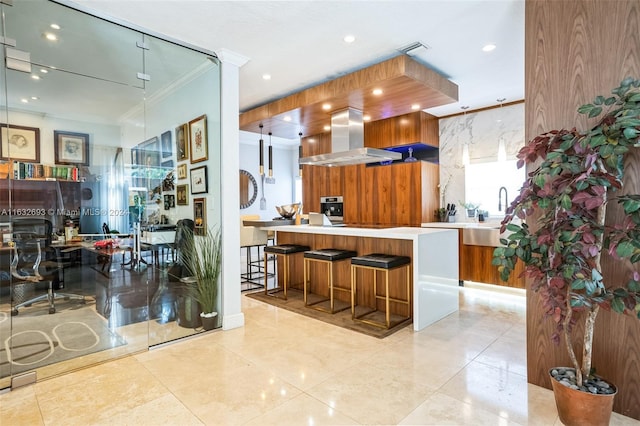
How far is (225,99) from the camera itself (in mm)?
3438

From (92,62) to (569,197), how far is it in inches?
146

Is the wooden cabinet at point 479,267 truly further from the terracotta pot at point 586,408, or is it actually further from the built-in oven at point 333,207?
the terracotta pot at point 586,408

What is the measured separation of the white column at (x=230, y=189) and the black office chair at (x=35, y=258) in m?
1.36

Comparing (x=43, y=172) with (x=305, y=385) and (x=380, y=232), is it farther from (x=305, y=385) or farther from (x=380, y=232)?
(x=380, y=232)

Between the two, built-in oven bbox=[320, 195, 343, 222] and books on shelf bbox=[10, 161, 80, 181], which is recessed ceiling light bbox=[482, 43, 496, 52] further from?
books on shelf bbox=[10, 161, 80, 181]

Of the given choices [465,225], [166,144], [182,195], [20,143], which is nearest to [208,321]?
[182,195]

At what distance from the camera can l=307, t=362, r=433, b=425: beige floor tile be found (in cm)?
197

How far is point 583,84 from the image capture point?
2096 millimetres

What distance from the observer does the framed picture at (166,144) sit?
3312mm

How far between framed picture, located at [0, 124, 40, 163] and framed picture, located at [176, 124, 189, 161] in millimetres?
1096

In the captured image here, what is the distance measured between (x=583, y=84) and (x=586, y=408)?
1880 millimetres

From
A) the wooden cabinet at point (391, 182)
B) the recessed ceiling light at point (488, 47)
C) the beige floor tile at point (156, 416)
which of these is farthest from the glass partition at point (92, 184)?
the wooden cabinet at point (391, 182)

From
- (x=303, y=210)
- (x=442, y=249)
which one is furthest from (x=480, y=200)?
(x=303, y=210)

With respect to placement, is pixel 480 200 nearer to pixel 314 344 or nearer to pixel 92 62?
pixel 314 344
